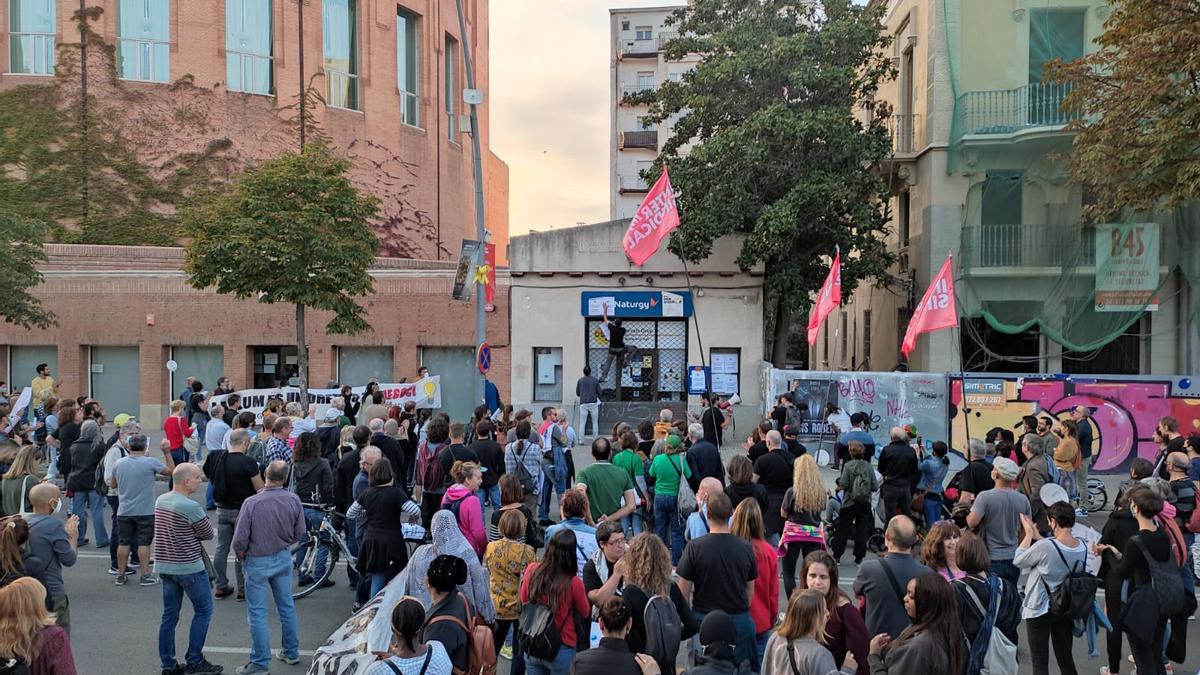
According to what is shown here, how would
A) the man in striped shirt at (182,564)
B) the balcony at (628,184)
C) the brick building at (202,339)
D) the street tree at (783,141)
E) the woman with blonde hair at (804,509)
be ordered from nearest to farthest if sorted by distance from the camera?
the man in striped shirt at (182,564)
the woman with blonde hair at (804,509)
the street tree at (783,141)
the brick building at (202,339)
the balcony at (628,184)

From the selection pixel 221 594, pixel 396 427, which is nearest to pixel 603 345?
pixel 396 427

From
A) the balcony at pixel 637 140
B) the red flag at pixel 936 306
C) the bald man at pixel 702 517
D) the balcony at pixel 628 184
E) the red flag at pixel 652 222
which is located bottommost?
the bald man at pixel 702 517

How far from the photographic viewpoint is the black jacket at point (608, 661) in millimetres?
4629

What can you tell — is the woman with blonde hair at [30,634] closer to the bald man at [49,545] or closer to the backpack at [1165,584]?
the bald man at [49,545]

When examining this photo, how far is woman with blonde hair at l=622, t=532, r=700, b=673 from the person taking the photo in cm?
543

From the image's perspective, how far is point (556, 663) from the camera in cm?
574

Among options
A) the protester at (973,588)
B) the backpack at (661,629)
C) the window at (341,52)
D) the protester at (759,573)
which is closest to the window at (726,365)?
the protester at (759,573)

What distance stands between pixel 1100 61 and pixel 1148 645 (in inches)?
559

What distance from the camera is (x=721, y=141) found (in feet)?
67.8

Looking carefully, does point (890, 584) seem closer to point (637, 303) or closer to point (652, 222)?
point (652, 222)

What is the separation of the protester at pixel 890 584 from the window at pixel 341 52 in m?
36.0

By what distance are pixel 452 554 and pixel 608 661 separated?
1978 millimetres

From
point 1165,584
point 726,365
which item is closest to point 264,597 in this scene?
point 1165,584

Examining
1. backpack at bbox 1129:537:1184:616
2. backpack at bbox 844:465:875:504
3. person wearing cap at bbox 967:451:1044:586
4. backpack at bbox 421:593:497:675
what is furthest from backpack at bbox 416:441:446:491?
backpack at bbox 1129:537:1184:616
